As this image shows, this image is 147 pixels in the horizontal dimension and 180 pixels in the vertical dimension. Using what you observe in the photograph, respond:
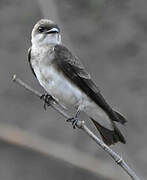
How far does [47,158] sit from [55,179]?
0.14 m

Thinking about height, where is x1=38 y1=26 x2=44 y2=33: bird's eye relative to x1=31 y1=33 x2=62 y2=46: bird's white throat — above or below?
above

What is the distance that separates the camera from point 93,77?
315 inches

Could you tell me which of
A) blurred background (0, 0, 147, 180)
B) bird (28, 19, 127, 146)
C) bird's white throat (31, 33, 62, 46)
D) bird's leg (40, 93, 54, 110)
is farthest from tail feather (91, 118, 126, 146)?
blurred background (0, 0, 147, 180)

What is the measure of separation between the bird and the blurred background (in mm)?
1622

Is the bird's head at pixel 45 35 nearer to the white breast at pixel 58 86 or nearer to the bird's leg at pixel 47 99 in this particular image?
the white breast at pixel 58 86

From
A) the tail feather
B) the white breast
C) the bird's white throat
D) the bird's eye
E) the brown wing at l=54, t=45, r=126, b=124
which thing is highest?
the bird's eye

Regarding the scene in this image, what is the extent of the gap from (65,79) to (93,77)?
234cm

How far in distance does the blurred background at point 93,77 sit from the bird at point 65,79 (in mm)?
1622

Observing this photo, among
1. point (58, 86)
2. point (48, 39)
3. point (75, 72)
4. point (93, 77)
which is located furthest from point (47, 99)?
point (93, 77)

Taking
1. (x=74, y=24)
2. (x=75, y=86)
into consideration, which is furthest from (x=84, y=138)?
(x=75, y=86)

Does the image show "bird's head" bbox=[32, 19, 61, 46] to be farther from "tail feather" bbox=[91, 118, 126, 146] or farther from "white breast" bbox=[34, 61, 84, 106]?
"tail feather" bbox=[91, 118, 126, 146]

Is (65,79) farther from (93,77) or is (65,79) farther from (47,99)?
(93,77)

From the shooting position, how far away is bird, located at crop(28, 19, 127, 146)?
18.4 ft

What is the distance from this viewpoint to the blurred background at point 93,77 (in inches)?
299
